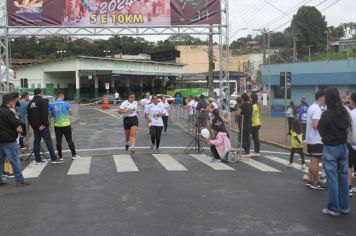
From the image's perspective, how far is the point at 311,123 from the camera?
9.27m

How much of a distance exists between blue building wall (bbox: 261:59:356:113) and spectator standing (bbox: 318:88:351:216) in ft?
84.2

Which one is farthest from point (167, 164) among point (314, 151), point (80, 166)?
point (314, 151)

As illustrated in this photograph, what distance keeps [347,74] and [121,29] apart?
17131mm

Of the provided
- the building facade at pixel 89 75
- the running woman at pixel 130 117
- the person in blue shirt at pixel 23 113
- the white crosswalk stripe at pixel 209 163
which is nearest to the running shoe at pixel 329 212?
the white crosswalk stripe at pixel 209 163

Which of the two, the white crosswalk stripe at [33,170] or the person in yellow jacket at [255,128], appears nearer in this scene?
the white crosswalk stripe at [33,170]

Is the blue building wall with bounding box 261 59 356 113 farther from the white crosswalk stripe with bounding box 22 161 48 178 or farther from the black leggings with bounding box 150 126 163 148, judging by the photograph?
the white crosswalk stripe with bounding box 22 161 48 178

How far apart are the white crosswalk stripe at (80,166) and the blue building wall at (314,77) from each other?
72.5ft

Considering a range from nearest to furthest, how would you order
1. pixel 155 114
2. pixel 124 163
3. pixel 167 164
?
pixel 167 164
pixel 124 163
pixel 155 114

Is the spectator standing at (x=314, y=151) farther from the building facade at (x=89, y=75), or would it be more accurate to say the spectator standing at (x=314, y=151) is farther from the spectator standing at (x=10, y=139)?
the building facade at (x=89, y=75)

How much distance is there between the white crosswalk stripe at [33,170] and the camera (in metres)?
11.2

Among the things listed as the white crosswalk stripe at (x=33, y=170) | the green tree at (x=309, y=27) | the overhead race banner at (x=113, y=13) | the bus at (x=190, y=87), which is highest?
the green tree at (x=309, y=27)

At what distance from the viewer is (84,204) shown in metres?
7.98

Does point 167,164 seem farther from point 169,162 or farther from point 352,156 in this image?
point 352,156

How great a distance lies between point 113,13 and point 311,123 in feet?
49.4
